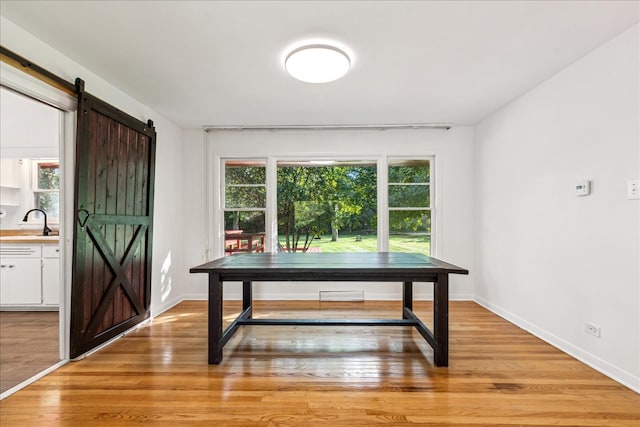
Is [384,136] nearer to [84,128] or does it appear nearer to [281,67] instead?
[281,67]

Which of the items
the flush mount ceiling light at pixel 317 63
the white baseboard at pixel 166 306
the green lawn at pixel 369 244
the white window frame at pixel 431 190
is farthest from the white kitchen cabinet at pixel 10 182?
the white window frame at pixel 431 190

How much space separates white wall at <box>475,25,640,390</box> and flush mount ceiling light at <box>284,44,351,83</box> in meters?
2.00

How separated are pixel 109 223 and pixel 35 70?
1310 mm

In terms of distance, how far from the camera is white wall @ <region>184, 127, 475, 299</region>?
14.3 ft

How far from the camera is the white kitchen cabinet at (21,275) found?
3.71 meters

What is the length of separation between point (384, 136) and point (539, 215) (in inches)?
86.8

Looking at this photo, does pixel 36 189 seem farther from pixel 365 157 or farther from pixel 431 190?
pixel 431 190

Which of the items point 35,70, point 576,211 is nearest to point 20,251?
point 35,70

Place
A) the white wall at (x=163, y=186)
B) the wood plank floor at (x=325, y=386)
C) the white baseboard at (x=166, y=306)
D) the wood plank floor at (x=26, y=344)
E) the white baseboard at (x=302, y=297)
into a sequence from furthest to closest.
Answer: the white baseboard at (x=302, y=297), the white baseboard at (x=166, y=306), the white wall at (x=163, y=186), the wood plank floor at (x=26, y=344), the wood plank floor at (x=325, y=386)

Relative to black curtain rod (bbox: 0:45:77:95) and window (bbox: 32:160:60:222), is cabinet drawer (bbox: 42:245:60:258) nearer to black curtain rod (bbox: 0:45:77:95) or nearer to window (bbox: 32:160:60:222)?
window (bbox: 32:160:60:222)

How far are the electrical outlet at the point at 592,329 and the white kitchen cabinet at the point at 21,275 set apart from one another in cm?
589

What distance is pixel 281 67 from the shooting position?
8.66 feet

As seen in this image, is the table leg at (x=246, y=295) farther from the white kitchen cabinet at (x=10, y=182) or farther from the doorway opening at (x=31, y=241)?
the white kitchen cabinet at (x=10, y=182)

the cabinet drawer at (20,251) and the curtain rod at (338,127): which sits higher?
the curtain rod at (338,127)
